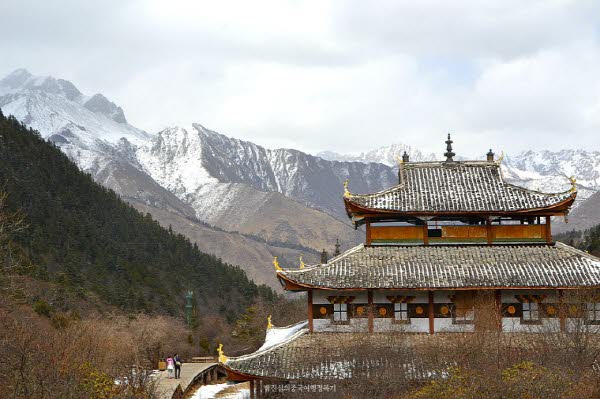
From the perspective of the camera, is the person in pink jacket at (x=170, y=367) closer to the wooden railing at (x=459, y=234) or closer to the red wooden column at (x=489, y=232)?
the wooden railing at (x=459, y=234)

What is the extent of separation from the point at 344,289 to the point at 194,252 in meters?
102

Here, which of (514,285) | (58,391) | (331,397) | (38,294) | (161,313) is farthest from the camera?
(161,313)

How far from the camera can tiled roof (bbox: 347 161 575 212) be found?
37.1 m

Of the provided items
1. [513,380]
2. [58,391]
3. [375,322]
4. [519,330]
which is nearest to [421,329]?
[375,322]

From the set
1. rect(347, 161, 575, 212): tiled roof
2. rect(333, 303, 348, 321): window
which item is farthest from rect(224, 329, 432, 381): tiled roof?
rect(347, 161, 575, 212): tiled roof

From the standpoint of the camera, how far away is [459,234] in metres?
37.9

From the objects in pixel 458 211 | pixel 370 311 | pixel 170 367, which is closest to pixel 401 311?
pixel 370 311

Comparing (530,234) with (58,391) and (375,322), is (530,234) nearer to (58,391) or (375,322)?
(375,322)

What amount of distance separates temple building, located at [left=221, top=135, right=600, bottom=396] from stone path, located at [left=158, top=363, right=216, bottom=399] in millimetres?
8038

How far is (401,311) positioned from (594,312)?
872 centimetres

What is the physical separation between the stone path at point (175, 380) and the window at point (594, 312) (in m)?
19.9

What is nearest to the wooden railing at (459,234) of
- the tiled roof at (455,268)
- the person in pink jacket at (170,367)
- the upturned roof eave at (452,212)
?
the tiled roof at (455,268)

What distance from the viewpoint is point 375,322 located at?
36.2 m

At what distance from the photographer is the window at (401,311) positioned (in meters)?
36.3
